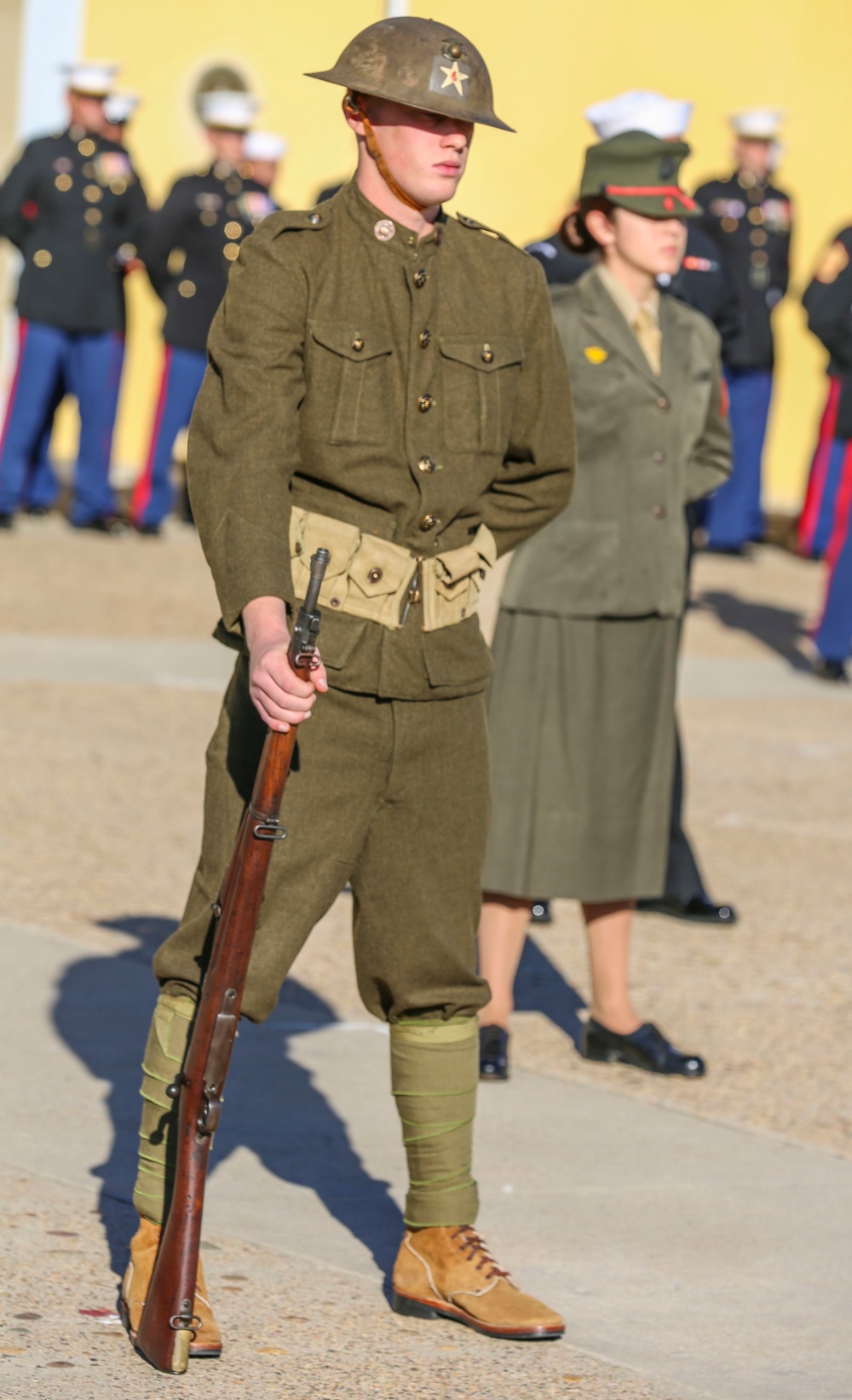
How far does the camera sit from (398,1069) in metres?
3.77

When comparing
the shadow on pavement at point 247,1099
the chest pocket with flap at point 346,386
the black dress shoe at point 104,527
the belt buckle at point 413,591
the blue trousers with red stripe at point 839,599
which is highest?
the chest pocket with flap at point 346,386

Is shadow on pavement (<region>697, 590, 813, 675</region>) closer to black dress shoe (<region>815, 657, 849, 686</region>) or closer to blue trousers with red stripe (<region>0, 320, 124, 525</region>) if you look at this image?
black dress shoe (<region>815, 657, 849, 686</region>)

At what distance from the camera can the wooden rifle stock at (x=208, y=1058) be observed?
339cm

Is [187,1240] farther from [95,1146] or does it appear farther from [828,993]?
[828,993]

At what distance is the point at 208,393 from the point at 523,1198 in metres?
1.64

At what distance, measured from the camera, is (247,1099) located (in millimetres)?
4809

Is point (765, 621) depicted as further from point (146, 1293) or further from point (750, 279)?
point (146, 1293)

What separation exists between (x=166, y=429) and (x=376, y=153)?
10.5 meters

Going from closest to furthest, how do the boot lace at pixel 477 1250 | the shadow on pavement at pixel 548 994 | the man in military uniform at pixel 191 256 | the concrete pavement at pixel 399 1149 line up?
the concrete pavement at pixel 399 1149
the boot lace at pixel 477 1250
the shadow on pavement at pixel 548 994
the man in military uniform at pixel 191 256

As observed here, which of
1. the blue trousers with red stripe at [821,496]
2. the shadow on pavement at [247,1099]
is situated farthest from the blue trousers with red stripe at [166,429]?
the shadow on pavement at [247,1099]

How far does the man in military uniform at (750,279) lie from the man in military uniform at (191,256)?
2.70 m

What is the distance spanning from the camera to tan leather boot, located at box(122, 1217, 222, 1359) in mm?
3502

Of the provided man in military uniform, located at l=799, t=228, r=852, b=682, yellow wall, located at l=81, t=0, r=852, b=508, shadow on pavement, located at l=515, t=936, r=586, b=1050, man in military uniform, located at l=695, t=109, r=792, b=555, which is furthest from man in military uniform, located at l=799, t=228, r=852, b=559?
yellow wall, located at l=81, t=0, r=852, b=508

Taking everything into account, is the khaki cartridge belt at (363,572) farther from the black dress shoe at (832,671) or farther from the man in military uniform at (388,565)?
the black dress shoe at (832,671)
